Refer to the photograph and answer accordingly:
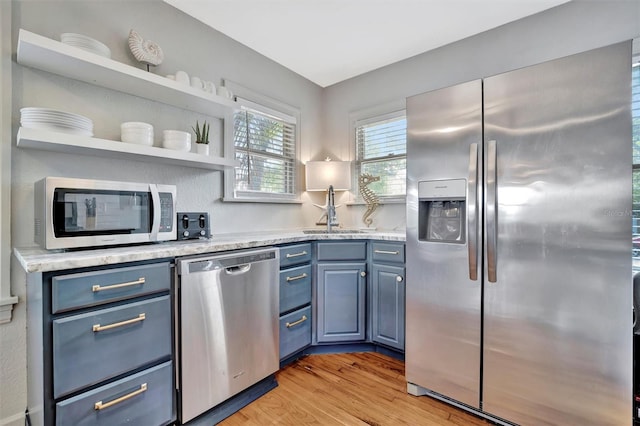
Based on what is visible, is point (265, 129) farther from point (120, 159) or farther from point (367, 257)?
point (367, 257)

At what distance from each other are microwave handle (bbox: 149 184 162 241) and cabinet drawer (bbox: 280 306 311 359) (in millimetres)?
1003

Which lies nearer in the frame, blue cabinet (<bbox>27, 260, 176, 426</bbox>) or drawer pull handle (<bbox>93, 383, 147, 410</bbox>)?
blue cabinet (<bbox>27, 260, 176, 426</bbox>)

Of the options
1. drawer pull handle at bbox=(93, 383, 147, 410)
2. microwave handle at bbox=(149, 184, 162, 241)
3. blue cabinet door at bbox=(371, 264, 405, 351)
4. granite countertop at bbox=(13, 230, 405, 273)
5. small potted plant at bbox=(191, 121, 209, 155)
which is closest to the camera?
granite countertop at bbox=(13, 230, 405, 273)

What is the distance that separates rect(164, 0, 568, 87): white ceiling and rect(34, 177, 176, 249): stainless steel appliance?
1484 millimetres

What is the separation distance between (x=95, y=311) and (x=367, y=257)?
69.1 inches

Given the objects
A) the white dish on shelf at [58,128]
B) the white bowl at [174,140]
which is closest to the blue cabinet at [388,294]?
the white bowl at [174,140]

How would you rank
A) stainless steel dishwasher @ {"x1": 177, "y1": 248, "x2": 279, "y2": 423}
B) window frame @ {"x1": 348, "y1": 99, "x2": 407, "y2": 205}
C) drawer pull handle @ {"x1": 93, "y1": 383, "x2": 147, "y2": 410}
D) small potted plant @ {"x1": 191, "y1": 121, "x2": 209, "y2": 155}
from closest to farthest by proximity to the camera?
1. drawer pull handle @ {"x1": 93, "y1": 383, "x2": 147, "y2": 410}
2. stainless steel dishwasher @ {"x1": 177, "y1": 248, "x2": 279, "y2": 423}
3. small potted plant @ {"x1": 191, "y1": 121, "x2": 209, "y2": 155}
4. window frame @ {"x1": 348, "y1": 99, "x2": 407, "y2": 205}

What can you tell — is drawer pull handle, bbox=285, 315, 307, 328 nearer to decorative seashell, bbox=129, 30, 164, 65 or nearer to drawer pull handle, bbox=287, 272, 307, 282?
drawer pull handle, bbox=287, 272, 307, 282

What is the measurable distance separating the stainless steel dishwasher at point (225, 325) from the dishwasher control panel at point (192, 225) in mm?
334

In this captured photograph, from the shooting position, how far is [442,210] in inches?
70.5

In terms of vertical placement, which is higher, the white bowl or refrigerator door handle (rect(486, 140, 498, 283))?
the white bowl

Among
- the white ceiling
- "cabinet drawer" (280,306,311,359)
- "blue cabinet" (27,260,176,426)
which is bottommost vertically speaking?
"cabinet drawer" (280,306,311,359)

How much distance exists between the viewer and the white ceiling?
2.12 m

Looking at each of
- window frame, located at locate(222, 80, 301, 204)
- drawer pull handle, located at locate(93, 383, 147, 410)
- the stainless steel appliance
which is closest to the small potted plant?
window frame, located at locate(222, 80, 301, 204)
